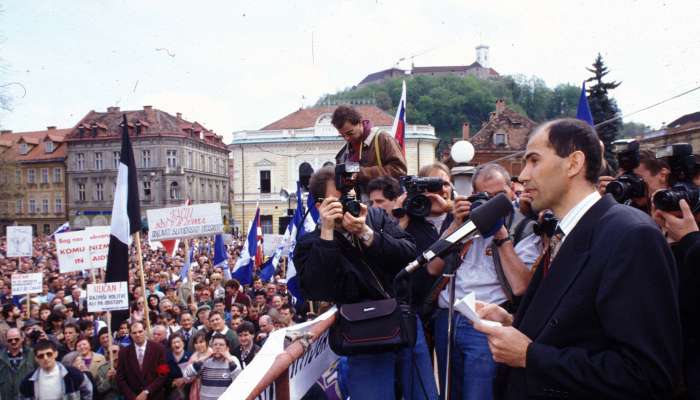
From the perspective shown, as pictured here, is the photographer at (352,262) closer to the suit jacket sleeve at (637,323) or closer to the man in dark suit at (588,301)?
the man in dark suit at (588,301)

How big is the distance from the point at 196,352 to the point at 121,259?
3282 millimetres

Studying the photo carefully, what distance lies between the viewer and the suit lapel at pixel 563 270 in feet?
7.01

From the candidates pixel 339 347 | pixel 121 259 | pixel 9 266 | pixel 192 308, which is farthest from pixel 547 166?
pixel 9 266

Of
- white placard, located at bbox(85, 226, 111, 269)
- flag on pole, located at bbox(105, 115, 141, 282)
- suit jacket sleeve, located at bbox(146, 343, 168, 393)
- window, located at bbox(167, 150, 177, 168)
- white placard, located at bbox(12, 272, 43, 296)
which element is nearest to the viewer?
suit jacket sleeve, located at bbox(146, 343, 168, 393)

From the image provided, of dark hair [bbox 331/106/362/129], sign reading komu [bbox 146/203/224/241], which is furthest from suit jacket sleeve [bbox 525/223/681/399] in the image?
sign reading komu [bbox 146/203/224/241]

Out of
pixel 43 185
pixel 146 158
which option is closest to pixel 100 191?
pixel 146 158

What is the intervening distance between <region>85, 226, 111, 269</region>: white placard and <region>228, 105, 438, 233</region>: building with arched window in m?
38.4

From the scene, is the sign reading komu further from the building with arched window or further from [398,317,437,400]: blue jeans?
the building with arched window

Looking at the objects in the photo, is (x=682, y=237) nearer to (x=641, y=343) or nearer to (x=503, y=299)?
(x=641, y=343)

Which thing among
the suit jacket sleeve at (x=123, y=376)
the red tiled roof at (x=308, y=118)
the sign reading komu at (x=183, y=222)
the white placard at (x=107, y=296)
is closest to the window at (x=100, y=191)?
the red tiled roof at (x=308, y=118)

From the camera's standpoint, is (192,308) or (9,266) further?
(9,266)

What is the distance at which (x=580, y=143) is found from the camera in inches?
93.4

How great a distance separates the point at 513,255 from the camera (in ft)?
11.4

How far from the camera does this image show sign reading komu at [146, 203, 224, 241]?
43.4 ft
